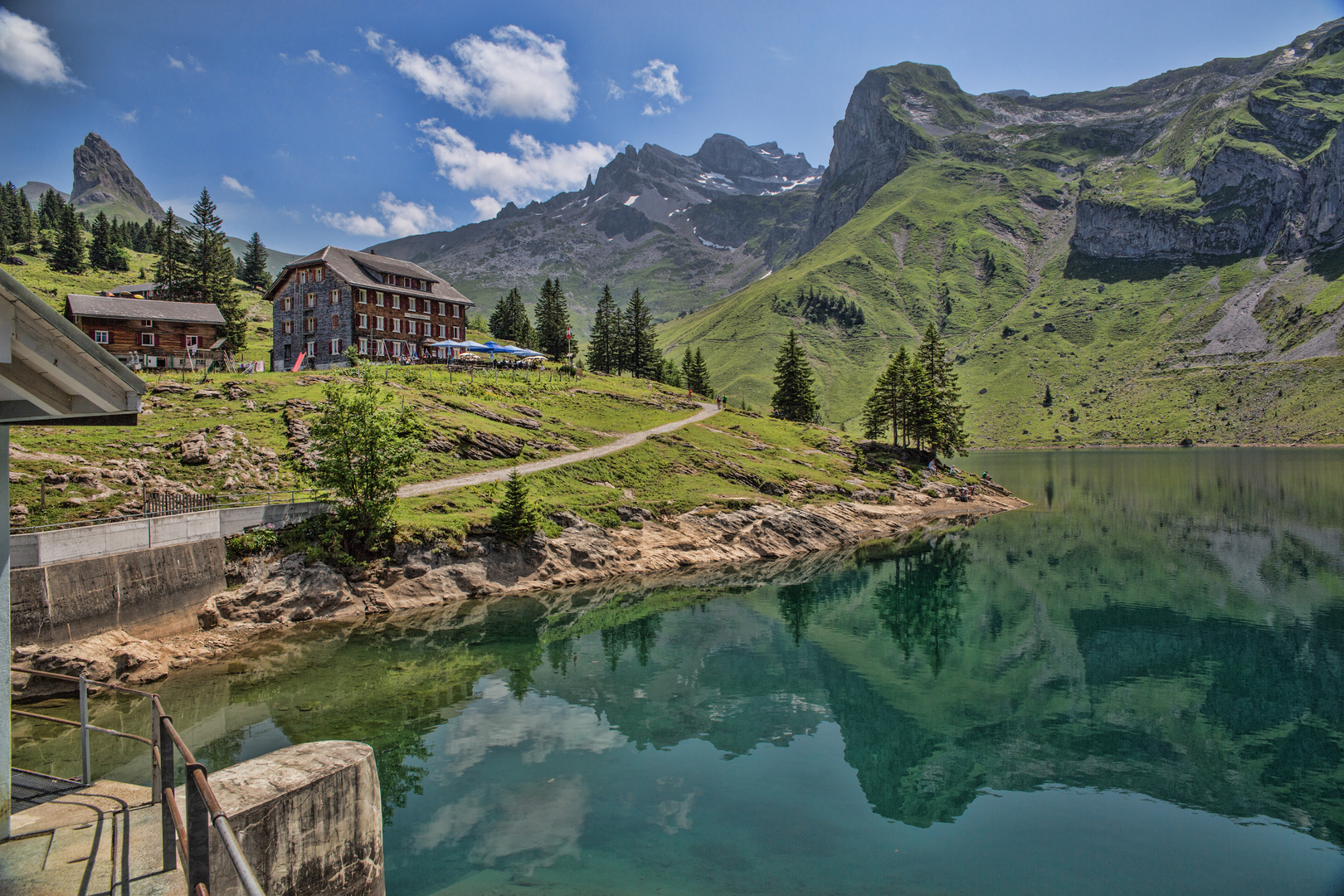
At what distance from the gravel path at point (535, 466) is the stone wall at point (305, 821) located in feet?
124

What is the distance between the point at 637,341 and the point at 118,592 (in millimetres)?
99761

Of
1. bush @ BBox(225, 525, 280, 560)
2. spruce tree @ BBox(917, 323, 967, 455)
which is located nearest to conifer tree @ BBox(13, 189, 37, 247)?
bush @ BBox(225, 525, 280, 560)

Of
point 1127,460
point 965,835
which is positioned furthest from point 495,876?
point 1127,460

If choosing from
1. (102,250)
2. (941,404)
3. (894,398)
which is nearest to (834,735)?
(894,398)

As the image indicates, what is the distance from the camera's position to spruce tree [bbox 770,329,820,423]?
111625mm

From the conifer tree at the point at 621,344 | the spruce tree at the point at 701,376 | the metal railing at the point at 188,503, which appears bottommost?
the metal railing at the point at 188,503

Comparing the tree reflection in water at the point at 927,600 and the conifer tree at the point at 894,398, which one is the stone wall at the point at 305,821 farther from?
the conifer tree at the point at 894,398

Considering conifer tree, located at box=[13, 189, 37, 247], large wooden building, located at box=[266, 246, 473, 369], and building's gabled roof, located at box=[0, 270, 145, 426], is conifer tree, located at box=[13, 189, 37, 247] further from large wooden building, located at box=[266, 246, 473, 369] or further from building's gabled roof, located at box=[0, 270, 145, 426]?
building's gabled roof, located at box=[0, 270, 145, 426]

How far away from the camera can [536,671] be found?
32656mm

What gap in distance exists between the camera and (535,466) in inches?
2429

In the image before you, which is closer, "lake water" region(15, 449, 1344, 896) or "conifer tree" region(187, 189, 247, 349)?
"lake water" region(15, 449, 1344, 896)

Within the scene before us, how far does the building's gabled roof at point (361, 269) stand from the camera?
82625 mm

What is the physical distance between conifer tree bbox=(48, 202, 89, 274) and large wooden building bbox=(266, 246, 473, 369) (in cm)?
7041

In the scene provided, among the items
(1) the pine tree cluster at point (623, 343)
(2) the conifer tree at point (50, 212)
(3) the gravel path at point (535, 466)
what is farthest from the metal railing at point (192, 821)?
(2) the conifer tree at point (50, 212)
